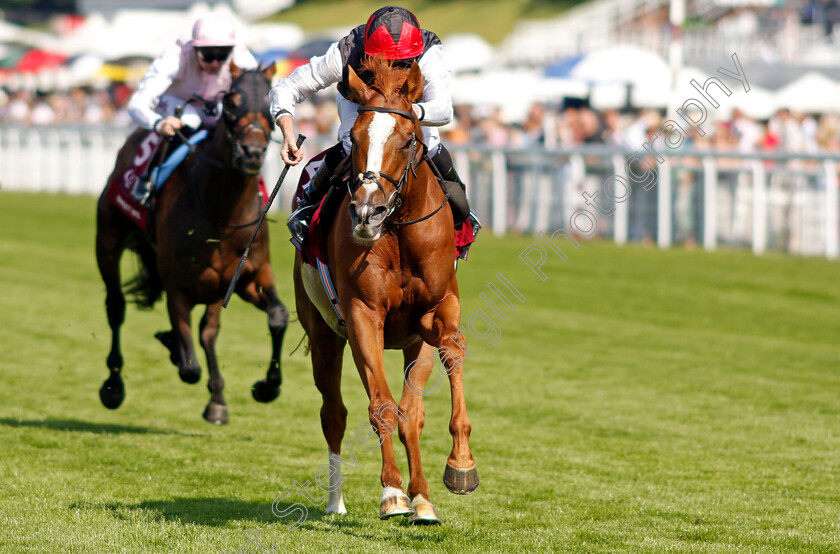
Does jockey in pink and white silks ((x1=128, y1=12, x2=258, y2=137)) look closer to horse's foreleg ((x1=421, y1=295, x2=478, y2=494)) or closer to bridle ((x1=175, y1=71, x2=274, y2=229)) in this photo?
bridle ((x1=175, y1=71, x2=274, y2=229))

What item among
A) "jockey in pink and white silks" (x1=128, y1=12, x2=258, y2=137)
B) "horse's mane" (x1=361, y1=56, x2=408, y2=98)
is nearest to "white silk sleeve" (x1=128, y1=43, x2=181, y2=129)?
"jockey in pink and white silks" (x1=128, y1=12, x2=258, y2=137)

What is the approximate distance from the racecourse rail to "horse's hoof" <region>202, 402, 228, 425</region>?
838 centimetres

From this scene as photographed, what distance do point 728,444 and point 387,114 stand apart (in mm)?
3470

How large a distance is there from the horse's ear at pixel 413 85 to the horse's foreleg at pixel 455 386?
2.72 ft

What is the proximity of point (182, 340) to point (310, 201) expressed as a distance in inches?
78.4

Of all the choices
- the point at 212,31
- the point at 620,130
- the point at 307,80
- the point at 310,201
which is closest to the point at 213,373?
the point at 212,31

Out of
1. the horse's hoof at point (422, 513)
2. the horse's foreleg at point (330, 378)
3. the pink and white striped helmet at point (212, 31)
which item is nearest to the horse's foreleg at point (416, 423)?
the horse's hoof at point (422, 513)

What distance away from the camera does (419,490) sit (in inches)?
182

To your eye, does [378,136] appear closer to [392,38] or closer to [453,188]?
[392,38]

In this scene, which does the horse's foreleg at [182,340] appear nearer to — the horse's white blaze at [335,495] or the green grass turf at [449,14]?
the horse's white blaze at [335,495]

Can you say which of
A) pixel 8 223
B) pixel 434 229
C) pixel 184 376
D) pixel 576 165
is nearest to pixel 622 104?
pixel 576 165

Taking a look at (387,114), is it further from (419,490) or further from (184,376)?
(184,376)

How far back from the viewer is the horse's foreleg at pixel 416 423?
15.1ft

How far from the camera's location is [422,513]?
15.0ft
